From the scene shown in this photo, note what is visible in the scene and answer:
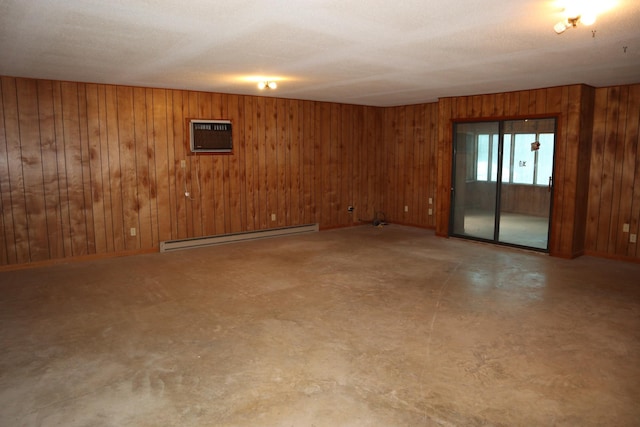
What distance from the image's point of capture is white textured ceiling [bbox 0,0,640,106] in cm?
279

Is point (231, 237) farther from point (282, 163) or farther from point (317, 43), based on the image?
point (317, 43)

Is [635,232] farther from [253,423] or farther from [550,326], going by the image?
[253,423]

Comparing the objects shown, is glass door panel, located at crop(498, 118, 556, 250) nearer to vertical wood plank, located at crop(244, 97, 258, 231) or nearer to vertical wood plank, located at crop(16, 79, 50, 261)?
vertical wood plank, located at crop(244, 97, 258, 231)

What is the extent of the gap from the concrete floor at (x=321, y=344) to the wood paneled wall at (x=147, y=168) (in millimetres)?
648

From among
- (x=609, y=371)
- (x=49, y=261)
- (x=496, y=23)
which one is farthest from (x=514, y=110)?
(x=49, y=261)

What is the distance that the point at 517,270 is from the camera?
527 centimetres

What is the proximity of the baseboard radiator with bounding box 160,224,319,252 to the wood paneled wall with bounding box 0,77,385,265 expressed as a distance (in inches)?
3.9

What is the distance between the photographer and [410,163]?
836cm

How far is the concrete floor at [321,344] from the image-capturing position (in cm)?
249

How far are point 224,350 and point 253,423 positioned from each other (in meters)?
0.91

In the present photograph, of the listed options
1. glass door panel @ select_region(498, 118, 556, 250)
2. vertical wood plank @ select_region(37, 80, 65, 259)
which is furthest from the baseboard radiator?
glass door panel @ select_region(498, 118, 556, 250)

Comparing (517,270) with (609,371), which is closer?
(609,371)

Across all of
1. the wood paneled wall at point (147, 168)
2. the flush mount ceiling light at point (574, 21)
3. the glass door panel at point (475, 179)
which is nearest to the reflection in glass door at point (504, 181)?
the glass door panel at point (475, 179)

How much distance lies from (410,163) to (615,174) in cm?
334
